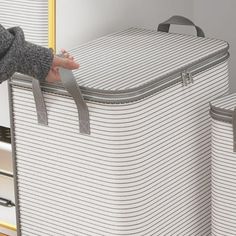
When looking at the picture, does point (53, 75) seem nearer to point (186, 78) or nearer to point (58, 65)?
point (58, 65)

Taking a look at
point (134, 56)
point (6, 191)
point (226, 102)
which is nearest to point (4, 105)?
point (6, 191)

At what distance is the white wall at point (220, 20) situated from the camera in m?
1.50

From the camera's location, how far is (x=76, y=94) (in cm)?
103

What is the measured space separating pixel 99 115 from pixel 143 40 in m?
0.29

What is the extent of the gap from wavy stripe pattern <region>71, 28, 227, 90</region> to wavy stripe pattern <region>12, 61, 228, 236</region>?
4 centimetres

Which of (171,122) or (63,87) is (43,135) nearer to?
(63,87)

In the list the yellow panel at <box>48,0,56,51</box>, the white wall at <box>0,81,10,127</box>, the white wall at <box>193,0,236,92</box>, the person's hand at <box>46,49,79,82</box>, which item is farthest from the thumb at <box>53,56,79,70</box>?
the white wall at <box>193,0,236,92</box>

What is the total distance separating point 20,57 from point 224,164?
0.39 metres

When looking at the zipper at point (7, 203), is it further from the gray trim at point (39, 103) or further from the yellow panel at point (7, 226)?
the gray trim at point (39, 103)

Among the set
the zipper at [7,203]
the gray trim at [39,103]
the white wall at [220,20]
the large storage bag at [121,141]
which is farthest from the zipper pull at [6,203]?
the white wall at [220,20]

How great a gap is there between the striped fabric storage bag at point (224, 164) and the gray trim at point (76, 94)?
0.22 meters

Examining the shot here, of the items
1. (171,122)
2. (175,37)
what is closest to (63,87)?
(171,122)

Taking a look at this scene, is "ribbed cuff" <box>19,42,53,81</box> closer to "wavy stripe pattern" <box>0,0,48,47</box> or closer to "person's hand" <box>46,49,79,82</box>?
"person's hand" <box>46,49,79,82</box>

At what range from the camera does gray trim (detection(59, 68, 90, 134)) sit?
40.4 inches
